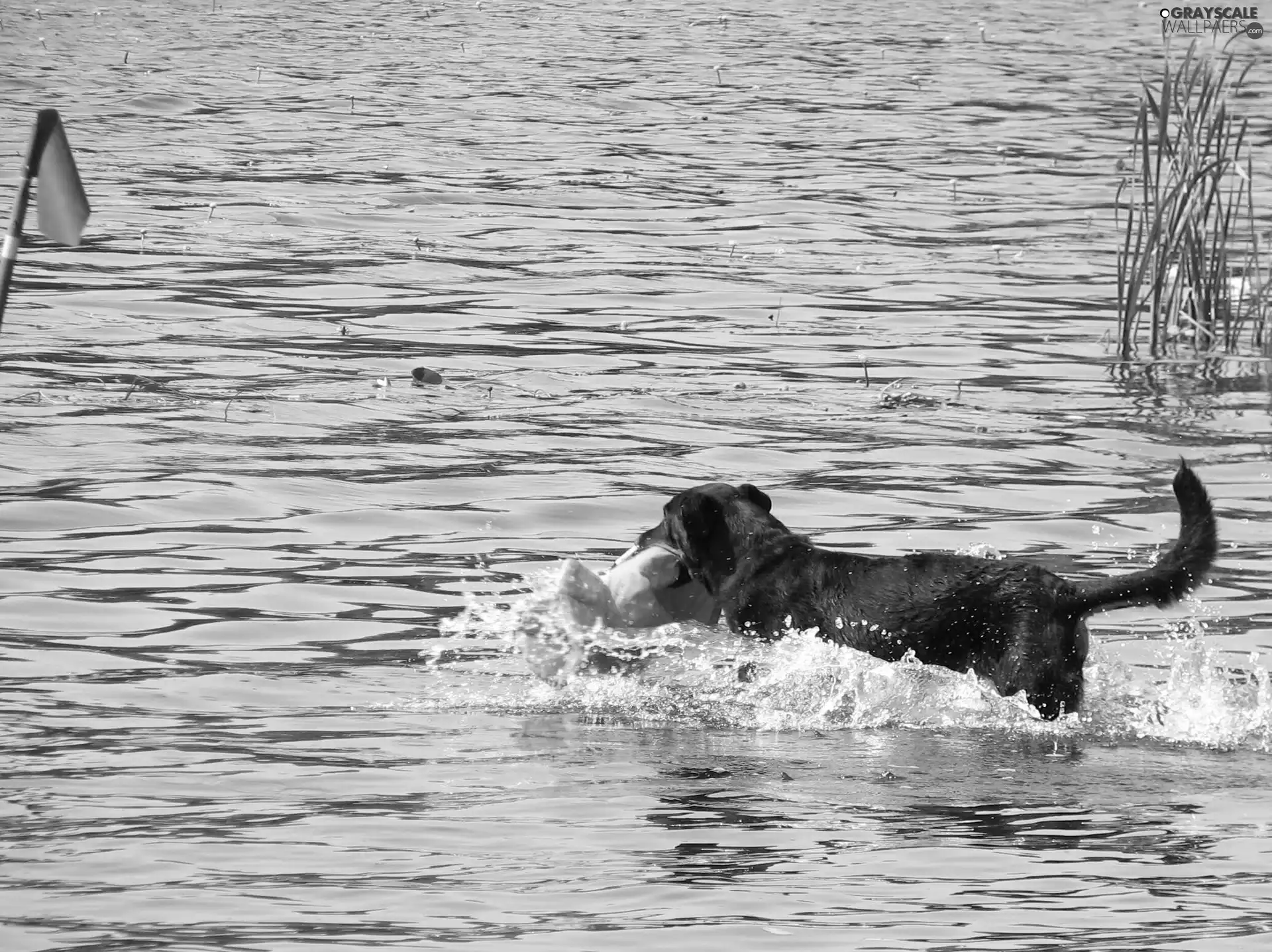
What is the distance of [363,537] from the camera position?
858 cm

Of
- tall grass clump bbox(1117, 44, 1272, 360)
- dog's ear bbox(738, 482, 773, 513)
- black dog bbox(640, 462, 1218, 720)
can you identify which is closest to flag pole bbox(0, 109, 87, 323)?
black dog bbox(640, 462, 1218, 720)

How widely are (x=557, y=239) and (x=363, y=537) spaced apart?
7.07m

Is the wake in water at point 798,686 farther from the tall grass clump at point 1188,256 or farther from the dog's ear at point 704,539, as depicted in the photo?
the tall grass clump at point 1188,256

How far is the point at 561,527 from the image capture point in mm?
8867

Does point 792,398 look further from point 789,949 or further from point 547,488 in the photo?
point 789,949

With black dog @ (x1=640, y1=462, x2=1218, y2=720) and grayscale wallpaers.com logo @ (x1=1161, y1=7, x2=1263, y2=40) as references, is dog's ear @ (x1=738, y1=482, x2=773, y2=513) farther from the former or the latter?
grayscale wallpaers.com logo @ (x1=1161, y1=7, x2=1263, y2=40)

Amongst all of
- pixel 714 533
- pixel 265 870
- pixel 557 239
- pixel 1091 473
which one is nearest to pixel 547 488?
pixel 714 533

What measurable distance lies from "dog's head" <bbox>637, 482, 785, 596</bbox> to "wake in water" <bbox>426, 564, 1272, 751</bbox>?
0.26 metres

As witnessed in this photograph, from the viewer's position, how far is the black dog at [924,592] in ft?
21.6

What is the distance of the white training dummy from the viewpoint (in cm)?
716

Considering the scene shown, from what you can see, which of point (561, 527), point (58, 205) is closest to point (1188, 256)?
point (561, 527)

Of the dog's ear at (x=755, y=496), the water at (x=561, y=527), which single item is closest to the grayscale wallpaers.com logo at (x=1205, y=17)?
the water at (x=561, y=527)

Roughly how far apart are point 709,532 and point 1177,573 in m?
1.84

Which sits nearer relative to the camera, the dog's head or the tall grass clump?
the dog's head
